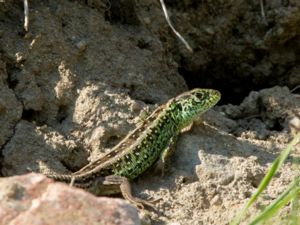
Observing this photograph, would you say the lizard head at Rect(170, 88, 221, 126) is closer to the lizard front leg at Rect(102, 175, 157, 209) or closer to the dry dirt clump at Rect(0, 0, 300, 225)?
the dry dirt clump at Rect(0, 0, 300, 225)

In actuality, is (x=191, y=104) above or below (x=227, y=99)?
above

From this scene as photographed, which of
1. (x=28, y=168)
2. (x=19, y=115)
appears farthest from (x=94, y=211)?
(x=19, y=115)

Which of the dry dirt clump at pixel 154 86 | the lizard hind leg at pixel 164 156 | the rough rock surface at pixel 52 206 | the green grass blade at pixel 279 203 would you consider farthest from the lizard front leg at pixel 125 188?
the green grass blade at pixel 279 203

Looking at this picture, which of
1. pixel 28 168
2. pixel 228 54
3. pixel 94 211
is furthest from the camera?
pixel 228 54

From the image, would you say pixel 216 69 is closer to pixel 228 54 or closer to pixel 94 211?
pixel 228 54

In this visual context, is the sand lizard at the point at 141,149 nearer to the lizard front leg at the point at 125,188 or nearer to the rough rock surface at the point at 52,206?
the lizard front leg at the point at 125,188

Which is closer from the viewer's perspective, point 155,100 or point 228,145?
point 228,145

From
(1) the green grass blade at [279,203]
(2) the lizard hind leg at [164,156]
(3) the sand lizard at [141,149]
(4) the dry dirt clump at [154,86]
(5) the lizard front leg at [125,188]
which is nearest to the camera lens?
(1) the green grass blade at [279,203]
